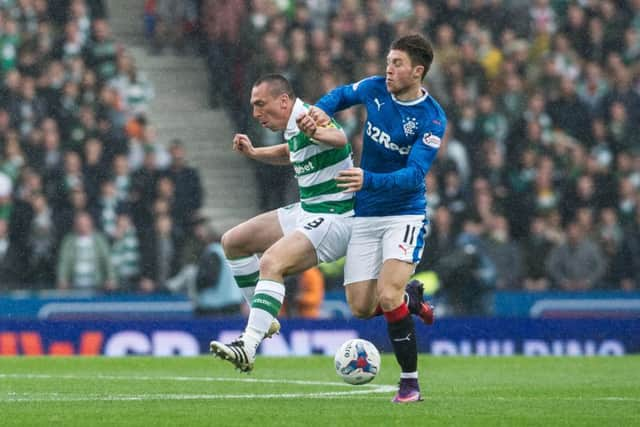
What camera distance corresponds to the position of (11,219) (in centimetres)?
1922

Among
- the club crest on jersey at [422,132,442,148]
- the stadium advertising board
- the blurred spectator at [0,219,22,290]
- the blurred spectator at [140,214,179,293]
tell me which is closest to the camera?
the club crest on jersey at [422,132,442,148]

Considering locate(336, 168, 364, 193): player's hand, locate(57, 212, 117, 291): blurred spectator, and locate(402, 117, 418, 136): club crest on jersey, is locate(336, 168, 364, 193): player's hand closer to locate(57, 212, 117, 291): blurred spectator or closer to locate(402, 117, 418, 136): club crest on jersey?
locate(402, 117, 418, 136): club crest on jersey

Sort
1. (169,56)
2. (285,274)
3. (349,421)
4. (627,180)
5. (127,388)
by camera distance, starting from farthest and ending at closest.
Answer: (169,56) < (627,180) < (127,388) < (285,274) < (349,421)

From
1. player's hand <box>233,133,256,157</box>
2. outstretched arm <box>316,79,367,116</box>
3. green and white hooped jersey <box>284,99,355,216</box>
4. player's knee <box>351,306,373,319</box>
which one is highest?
outstretched arm <box>316,79,367,116</box>

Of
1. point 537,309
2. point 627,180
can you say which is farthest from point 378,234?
point 627,180

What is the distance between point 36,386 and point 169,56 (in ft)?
44.5

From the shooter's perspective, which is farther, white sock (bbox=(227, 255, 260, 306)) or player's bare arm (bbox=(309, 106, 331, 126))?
white sock (bbox=(227, 255, 260, 306))

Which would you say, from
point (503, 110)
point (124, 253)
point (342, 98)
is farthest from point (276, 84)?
point (503, 110)

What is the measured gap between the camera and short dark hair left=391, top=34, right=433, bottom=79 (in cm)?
1004

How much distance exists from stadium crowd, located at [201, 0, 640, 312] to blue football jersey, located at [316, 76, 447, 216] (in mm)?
8645

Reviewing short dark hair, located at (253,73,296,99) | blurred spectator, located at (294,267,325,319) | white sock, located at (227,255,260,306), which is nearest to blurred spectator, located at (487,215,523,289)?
blurred spectator, located at (294,267,325,319)

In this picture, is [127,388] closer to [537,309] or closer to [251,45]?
[537,309]

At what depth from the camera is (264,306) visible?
9984mm

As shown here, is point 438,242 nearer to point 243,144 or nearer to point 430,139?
point 243,144
